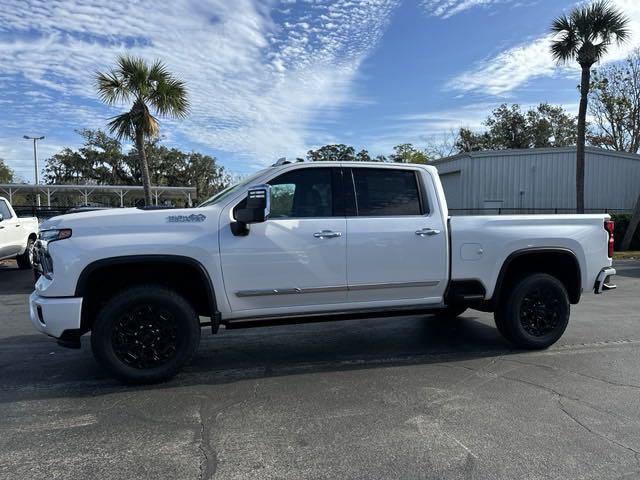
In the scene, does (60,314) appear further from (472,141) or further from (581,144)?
(472,141)

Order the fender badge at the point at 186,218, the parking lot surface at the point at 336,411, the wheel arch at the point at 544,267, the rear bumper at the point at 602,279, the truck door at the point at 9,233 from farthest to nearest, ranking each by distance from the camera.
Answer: the truck door at the point at 9,233, the rear bumper at the point at 602,279, the wheel arch at the point at 544,267, the fender badge at the point at 186,218, the parking lot surface at the point at 336,411

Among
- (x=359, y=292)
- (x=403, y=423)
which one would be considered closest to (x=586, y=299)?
(x=359, y=292)

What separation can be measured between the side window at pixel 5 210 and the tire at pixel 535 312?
10.9 meters

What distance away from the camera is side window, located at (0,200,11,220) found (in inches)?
446

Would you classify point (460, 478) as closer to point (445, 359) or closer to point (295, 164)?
point (445, 359)

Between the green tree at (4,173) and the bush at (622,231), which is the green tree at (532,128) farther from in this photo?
the green tree at (4,173)

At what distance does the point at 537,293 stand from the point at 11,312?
304 inches

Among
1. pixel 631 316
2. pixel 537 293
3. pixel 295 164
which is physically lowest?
pixel 631 316

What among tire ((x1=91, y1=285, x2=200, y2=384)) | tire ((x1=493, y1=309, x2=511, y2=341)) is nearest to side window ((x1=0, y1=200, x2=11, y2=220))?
tire ((x1=91, y1=285, x2=200, y2=384))

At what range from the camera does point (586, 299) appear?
29.4 ft

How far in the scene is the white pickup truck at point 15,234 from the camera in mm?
11094

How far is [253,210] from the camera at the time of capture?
4332mm

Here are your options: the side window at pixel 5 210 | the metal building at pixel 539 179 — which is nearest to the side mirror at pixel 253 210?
the side window at pixel 5 210

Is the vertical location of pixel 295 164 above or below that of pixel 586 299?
above
